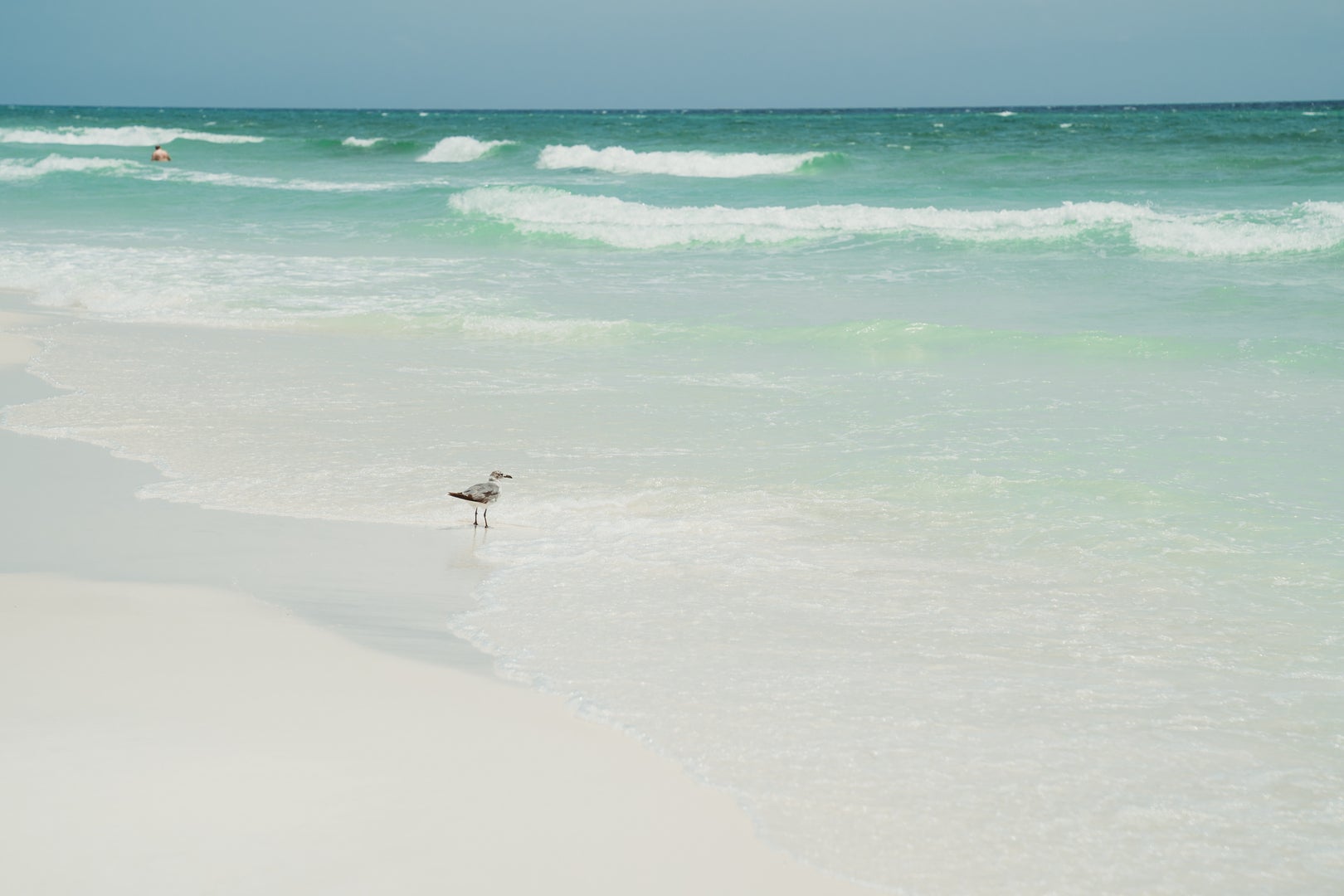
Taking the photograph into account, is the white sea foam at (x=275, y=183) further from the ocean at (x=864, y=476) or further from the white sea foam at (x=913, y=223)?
the ocean at (x=864, y=476)

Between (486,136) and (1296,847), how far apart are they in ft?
170

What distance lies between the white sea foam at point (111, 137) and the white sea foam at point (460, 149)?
43.0ft

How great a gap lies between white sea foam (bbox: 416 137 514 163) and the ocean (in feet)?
82.9

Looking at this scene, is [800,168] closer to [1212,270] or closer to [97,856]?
[1212,270]

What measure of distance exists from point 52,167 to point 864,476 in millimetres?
33296

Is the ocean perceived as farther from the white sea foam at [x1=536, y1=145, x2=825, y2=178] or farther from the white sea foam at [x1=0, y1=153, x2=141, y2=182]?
the white sea foam at [x1=536, y1=145, x2=825, y2=178]

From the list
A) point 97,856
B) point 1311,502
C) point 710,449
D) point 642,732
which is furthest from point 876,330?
point 97,856

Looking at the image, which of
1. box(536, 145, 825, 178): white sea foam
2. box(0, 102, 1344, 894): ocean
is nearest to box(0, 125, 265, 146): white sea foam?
box(536, 145, 825, 178): white sea foam

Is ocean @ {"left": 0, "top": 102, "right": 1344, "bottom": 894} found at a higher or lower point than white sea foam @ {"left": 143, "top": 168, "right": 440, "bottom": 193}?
lower

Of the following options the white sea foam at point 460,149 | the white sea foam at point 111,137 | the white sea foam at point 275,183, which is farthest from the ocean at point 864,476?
the white sea foam at point 111,137

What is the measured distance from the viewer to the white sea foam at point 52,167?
31.7m

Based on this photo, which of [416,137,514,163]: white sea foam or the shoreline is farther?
[416,137,514,163]: white sea foam

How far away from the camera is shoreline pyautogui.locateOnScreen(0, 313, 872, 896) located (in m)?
3.22

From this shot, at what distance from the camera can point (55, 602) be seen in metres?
4.98
